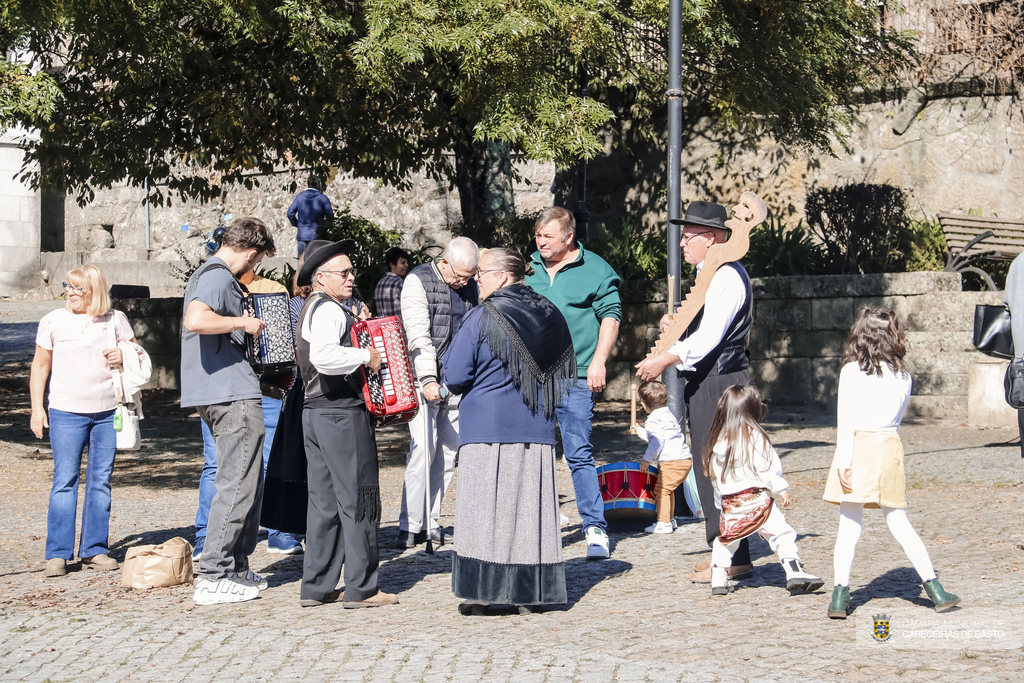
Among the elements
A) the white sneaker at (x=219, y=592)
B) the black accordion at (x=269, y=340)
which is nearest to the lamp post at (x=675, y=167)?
the black accordion at (x=269, y=340)

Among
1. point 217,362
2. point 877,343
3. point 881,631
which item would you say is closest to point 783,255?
point 877,343

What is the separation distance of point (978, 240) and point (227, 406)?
32.7 ft

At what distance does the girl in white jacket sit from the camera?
586 centimetres

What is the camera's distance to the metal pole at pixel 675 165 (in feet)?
26.3

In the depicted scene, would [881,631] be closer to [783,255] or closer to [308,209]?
[308,209]

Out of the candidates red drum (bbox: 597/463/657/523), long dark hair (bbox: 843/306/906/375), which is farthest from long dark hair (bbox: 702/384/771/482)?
red drum (bbox: 597/463/657/523)

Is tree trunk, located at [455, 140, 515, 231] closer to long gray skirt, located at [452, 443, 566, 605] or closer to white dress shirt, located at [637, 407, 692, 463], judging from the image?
white dress shirt, located at [637, 407, 692, 463]

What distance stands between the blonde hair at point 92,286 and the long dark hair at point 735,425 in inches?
140

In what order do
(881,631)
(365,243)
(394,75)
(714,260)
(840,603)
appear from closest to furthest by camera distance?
1. (881,631)
2. (840,603)
3. (714,260)
4. (394,75)
5. (365,243)

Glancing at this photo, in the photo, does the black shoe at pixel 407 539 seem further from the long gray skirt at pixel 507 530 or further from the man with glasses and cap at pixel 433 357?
the long gray skirt at pixel 507 530

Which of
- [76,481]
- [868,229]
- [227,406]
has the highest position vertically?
[868,229]

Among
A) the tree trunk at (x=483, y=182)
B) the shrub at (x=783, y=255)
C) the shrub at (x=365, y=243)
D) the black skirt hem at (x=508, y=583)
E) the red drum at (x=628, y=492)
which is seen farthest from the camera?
the shrub at (x=365, y=243)

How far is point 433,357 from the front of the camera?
7004 mm

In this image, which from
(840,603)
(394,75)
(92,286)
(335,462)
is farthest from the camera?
(394,75)
